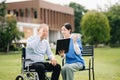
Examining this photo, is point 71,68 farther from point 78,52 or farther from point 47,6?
point 47,6

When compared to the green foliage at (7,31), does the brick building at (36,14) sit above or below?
above

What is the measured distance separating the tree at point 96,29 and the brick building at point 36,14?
629cm

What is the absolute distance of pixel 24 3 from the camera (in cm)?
6625

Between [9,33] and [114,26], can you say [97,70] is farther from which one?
[114,26]

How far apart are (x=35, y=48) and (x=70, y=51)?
2.46ft

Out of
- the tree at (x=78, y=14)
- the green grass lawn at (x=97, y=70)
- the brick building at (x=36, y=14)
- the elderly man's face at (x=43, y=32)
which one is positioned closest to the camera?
the elderly man's face at (x=43, y=32)

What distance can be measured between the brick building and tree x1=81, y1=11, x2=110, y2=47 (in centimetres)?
629

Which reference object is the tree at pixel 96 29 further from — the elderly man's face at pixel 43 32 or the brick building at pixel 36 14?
the elderly man's face at pixel 43 32

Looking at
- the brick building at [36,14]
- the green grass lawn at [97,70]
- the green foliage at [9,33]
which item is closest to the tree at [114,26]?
the brick building at [36,14]

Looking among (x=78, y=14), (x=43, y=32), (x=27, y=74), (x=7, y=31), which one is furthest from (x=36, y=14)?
(x=43, y=32)

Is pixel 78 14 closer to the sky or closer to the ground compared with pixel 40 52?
closer to the sky

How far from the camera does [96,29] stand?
2704 inches

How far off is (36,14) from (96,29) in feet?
35.1

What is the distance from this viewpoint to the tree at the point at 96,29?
68.4m
